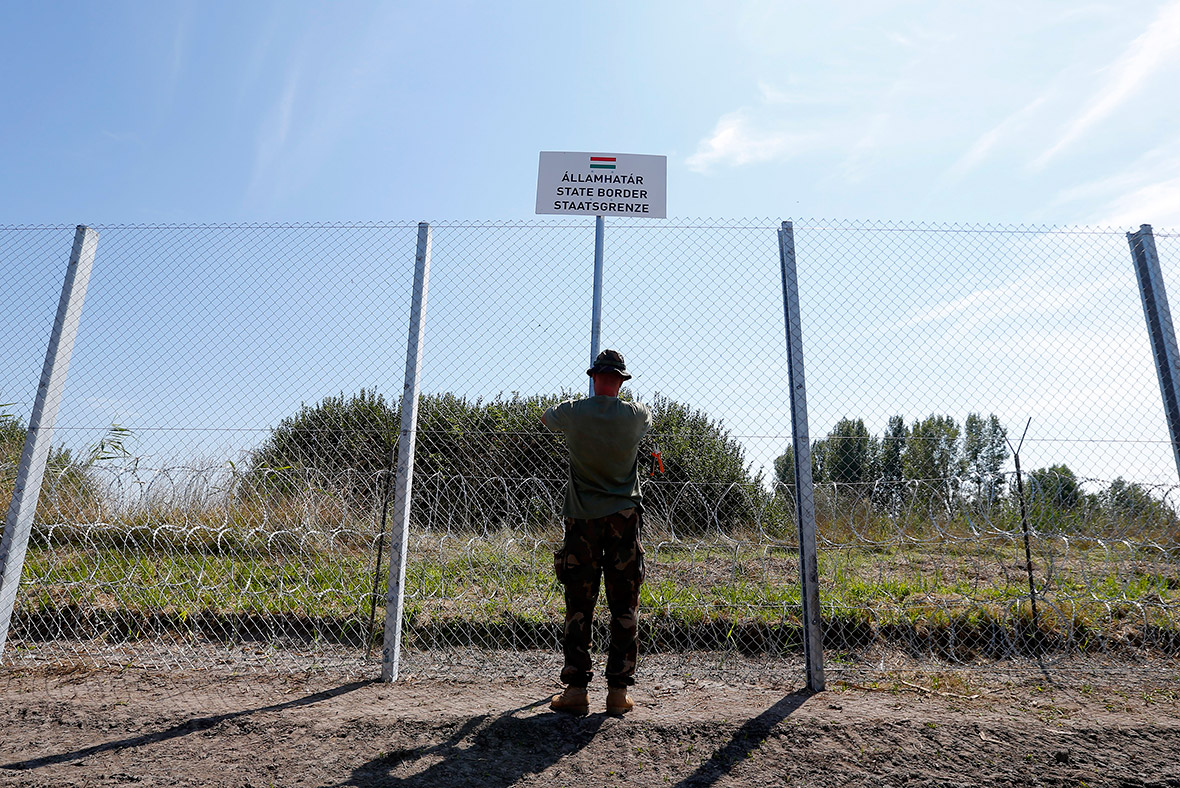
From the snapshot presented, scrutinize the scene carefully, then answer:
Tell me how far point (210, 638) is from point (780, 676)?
420cm

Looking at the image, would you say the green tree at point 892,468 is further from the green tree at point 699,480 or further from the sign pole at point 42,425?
the sign pole at point 42,425

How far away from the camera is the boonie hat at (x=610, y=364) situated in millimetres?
3416

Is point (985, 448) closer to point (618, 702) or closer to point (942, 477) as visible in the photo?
point (942, 477)

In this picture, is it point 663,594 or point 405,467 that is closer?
point 405,467

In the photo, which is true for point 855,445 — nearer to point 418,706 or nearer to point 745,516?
point 745,516

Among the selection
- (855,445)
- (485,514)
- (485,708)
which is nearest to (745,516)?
(855,445)

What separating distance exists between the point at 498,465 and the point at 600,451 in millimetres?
2297

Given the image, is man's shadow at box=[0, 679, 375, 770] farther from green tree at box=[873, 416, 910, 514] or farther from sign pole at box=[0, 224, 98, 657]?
green tree at box=[873, 416, 910, 514]

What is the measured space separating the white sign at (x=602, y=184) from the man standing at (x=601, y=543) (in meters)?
1.69

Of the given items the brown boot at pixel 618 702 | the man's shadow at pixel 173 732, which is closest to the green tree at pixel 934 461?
the brown boot at pixel 618 702

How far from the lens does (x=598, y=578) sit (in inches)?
130

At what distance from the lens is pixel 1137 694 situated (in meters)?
3.48

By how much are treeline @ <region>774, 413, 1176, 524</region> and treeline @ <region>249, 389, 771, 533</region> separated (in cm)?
58

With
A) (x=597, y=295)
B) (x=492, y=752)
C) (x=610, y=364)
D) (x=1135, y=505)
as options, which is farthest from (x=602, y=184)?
(x=1135, y=505)
